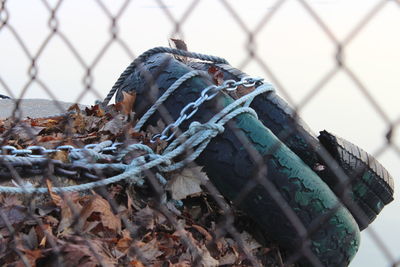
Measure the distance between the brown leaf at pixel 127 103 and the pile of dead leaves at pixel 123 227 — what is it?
4.0 inches

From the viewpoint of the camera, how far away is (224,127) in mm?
2227

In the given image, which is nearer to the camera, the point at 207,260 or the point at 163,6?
the point at 163,6

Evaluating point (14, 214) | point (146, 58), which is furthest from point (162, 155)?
point (146, 58)

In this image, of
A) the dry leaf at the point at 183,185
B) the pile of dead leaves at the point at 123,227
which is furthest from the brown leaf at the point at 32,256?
the dry leaf at the point at 183,185

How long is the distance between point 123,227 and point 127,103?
704mm

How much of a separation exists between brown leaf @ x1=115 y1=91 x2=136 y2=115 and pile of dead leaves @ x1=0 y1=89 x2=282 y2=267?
101 millimetres

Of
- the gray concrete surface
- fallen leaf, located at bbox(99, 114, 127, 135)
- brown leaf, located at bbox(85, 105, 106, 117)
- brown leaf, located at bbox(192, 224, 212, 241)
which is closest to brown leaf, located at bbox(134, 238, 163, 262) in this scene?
brown leaf, located at bbox(192, 224, 212, 241)

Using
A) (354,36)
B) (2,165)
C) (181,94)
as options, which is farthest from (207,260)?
(354,36)

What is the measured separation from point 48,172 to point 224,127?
66cm

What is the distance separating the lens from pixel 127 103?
266 centimetres

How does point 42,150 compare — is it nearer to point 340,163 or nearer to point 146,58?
point 146,58

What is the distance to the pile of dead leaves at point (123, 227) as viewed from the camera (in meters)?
1.90

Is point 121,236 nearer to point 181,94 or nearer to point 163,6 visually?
point 181,94

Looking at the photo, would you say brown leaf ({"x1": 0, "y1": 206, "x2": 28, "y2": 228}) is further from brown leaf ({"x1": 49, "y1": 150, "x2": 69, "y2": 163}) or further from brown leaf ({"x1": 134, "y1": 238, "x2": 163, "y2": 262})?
brown leaf ({"x1": 134, "y1": 238, "x2": 163, "y2": 262})
